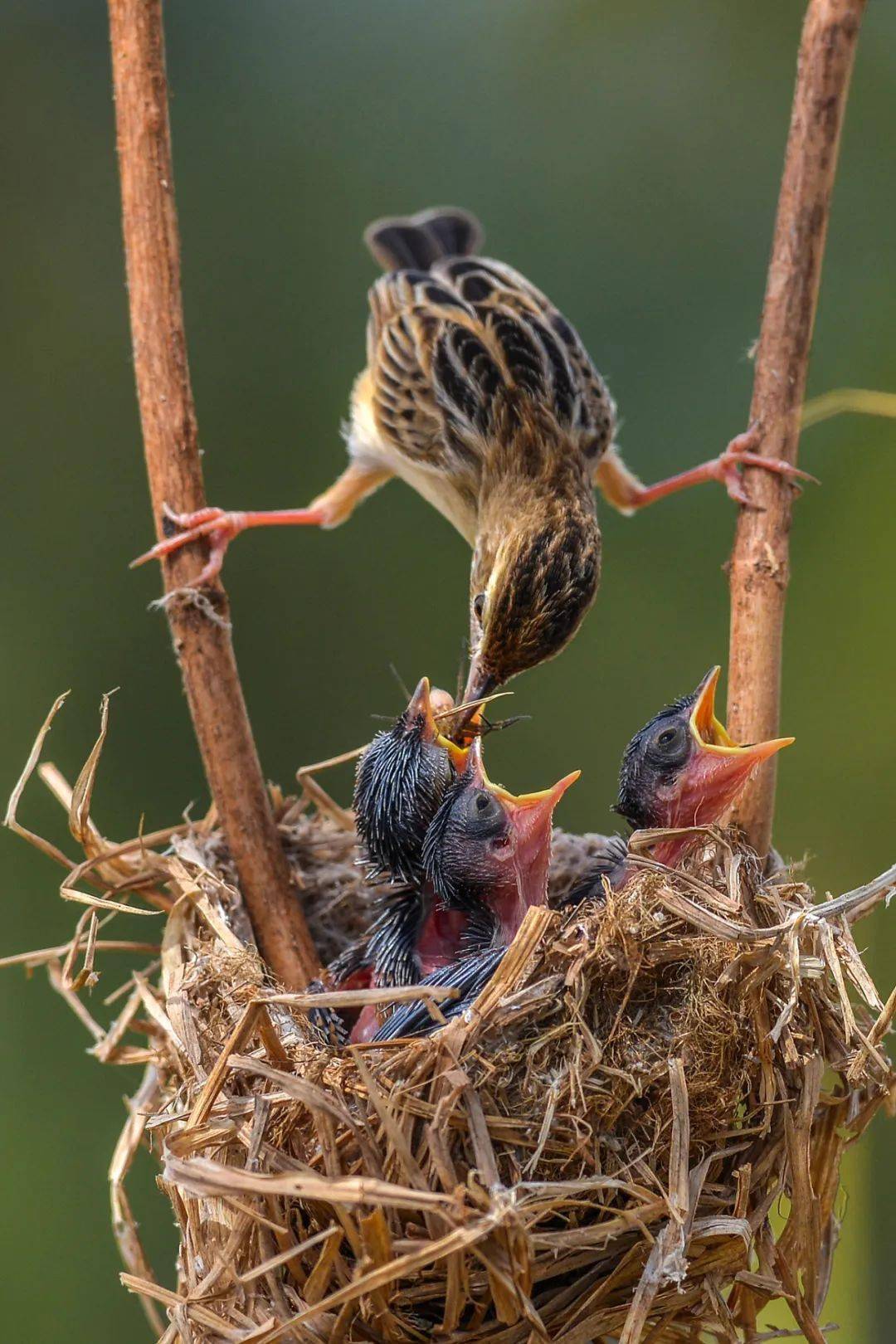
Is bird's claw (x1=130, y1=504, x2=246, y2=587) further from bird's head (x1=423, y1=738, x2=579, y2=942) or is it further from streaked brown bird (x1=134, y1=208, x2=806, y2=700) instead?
bird's head (x1=423, y1=738, x2=579, y2=942)

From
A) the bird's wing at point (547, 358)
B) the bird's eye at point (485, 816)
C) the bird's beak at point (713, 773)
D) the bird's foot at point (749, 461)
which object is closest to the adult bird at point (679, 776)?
the bird's beak at point (713, 773)

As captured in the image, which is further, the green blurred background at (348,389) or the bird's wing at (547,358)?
the green blurred background at (348,389)

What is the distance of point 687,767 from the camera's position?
2.39m

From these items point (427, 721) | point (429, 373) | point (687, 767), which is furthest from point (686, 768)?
point (429, 373)

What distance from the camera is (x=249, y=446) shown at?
5488mm

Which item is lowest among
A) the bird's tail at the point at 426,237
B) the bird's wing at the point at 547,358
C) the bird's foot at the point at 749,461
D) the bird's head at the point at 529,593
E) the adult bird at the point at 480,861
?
the adult bird at the point at 480,861

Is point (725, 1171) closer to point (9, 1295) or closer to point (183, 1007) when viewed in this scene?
point (183, 1007)

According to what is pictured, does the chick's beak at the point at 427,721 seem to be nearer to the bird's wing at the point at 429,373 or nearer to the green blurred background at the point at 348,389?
the bird's wing at the point at 429,373

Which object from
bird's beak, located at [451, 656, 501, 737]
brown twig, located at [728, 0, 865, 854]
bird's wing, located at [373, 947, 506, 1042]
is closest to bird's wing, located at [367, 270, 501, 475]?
bird's beak, located at [451, 656, 501, 737]

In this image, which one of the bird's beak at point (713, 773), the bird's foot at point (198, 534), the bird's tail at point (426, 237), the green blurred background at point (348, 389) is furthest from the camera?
the green blurred background at point (348, 389)

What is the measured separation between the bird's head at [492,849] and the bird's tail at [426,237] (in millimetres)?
2172

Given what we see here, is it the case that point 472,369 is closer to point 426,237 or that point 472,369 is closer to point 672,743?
point 426,237

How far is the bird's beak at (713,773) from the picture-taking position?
91.7 inches

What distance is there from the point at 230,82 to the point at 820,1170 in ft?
17.3
